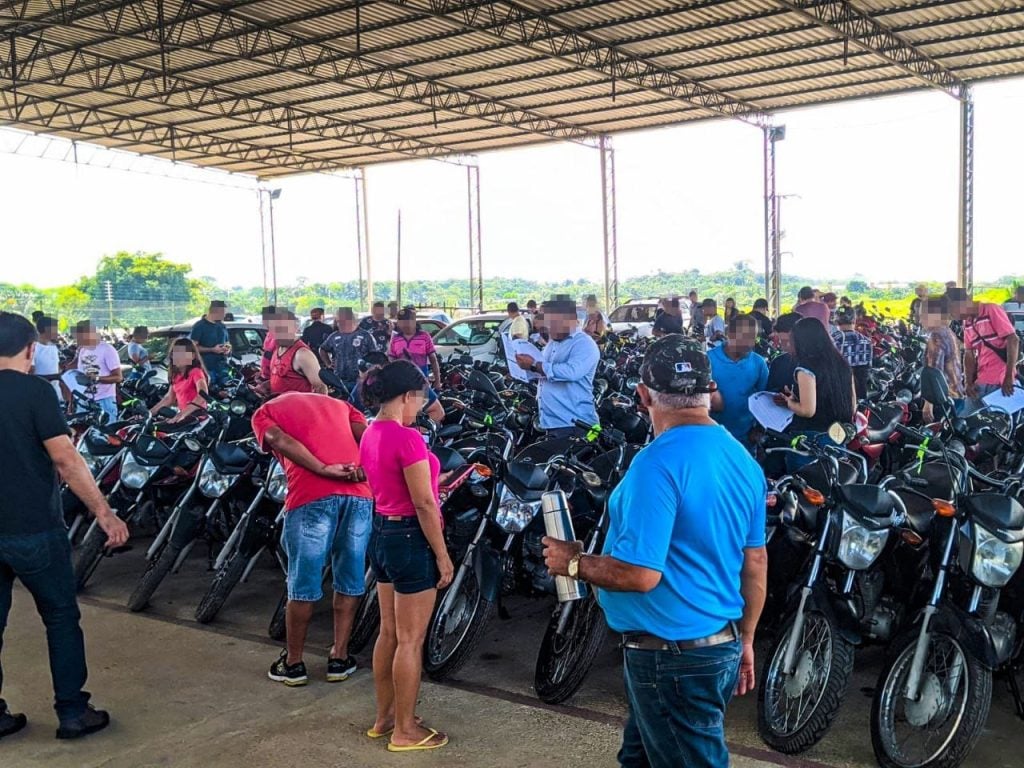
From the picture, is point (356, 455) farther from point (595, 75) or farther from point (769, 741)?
point (595, 75)

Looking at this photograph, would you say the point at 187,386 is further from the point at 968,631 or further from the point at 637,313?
the point at 637,313

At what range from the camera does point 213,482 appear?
601 centimetres

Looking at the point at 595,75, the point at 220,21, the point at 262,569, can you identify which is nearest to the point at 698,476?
the point at 262,569

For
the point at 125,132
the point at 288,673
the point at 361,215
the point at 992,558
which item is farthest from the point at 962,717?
the point at 361,215

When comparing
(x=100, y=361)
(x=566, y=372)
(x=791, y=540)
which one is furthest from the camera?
(x=100, y=361)

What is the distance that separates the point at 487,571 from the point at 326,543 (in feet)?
2.46

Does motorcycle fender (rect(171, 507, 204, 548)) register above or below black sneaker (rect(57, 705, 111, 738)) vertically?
above

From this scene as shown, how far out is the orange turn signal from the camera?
4051 mm

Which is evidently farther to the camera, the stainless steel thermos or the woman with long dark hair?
the woman with long dark hair

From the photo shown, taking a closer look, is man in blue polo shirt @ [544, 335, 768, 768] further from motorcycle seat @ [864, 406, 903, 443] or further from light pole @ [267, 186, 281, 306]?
light pole @ [267, 186, 281, 306]

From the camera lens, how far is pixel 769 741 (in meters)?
3.82

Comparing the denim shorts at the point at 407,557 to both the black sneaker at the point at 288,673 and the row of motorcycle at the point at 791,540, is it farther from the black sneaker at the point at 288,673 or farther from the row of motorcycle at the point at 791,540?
the black sneaker at the point at 288,673

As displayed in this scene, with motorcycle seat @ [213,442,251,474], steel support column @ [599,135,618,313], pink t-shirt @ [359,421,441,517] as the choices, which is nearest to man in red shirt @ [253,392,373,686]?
pink t-shirt @ [359,421,441,517]

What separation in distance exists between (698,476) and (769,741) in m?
1.90
